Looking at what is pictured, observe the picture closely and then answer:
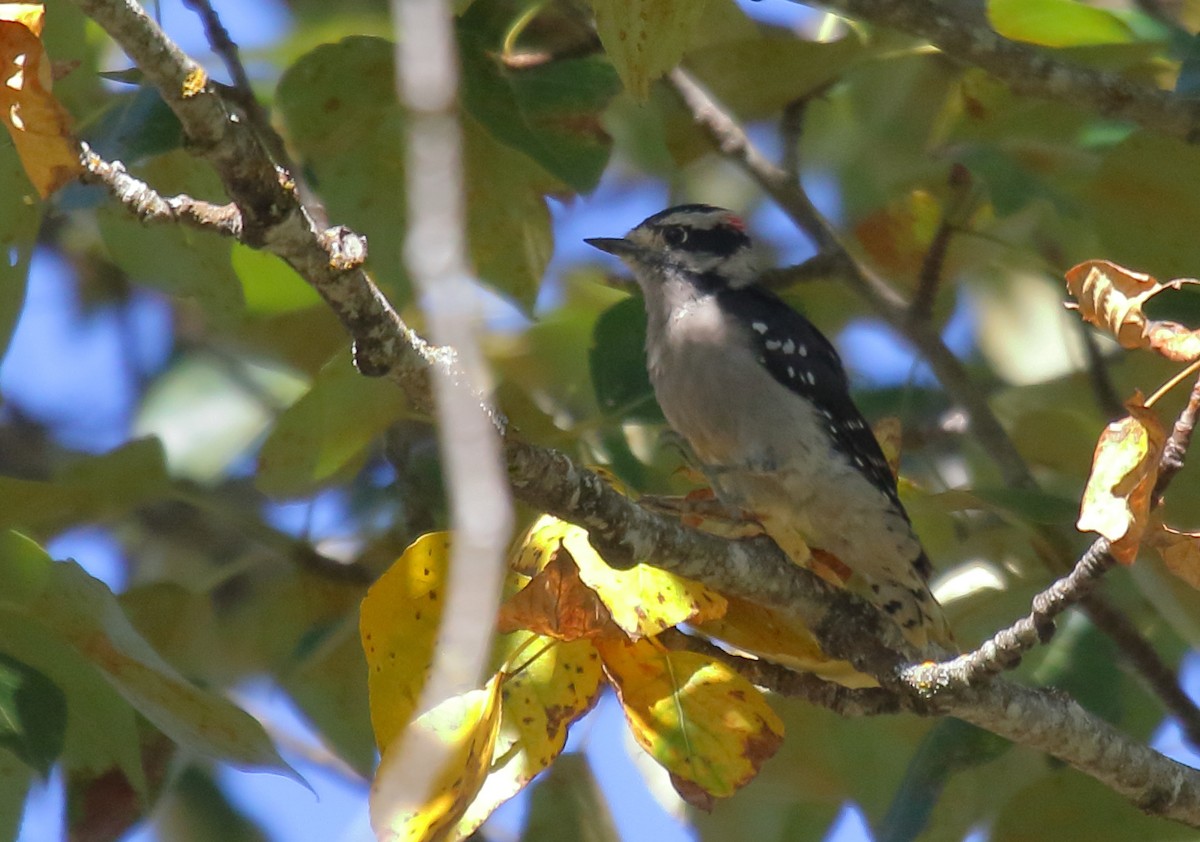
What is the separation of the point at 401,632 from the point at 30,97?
1.18m

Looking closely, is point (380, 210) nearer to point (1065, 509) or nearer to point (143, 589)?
point (143, 589)

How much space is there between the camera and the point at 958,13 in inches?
148

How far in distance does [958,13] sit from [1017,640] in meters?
1.82

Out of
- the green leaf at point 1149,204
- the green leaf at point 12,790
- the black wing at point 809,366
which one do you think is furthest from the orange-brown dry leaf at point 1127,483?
A: the black wing at point 809,366

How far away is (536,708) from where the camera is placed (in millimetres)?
2693

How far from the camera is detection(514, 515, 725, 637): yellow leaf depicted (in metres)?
2.55

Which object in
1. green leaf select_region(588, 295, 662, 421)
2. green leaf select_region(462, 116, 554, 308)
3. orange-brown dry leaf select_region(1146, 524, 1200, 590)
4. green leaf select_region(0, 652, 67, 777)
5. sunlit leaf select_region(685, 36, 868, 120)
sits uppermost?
sunlit leaf select_region(685, 36, 868, 120)

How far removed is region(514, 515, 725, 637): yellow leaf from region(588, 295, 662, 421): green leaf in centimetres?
123

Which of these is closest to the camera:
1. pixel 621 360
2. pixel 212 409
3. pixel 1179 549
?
pixel 1179 549

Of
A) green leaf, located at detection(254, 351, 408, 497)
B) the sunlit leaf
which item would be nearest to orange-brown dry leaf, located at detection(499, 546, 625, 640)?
green leaf, located at detection(254, 351, 408, 497)

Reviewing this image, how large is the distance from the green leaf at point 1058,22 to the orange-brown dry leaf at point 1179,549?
1.95m

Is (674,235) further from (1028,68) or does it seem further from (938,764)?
(938,764)

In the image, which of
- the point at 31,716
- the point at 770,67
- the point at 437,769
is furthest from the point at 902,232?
the point at 31,716

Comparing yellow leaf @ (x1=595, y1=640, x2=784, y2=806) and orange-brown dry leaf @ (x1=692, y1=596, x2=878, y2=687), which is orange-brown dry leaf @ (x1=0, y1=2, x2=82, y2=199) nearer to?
yellow leaf @ (x1=595, y1=640, x2=784, y2=806)
